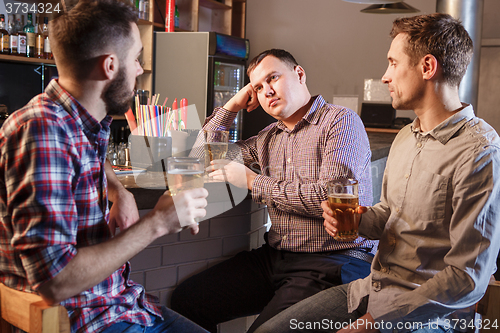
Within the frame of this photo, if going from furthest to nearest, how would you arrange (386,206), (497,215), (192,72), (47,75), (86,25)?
(192,72), (47,75), (386,206), (497,215), (86,25)

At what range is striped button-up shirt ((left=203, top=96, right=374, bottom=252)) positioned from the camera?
1608 millimetres

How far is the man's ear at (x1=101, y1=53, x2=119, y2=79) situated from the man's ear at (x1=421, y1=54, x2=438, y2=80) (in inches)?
34.5

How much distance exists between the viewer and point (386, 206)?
1420mm

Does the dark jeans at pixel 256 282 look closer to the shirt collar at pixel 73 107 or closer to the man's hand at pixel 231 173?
the man's hand at pixel 231 173

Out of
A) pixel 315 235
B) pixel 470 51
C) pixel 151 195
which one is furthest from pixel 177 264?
pixel 470 51

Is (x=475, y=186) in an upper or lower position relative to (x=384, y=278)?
upper

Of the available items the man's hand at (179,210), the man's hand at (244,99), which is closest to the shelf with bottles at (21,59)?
the man's hand at (244,99)

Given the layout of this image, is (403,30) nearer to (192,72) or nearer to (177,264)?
(177,264)

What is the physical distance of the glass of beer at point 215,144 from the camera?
5.41ft

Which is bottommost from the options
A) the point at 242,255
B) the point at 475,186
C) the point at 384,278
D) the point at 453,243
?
the point at 242,255

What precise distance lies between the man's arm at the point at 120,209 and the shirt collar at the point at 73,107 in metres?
0.26

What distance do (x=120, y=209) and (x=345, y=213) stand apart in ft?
2.10

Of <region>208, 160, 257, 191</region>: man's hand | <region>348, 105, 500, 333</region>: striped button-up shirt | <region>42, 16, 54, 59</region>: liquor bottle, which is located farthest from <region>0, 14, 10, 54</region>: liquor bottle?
<region>348, 105, 500, 333</region>: striped button-up shirt

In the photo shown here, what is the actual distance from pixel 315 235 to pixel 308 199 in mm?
158
